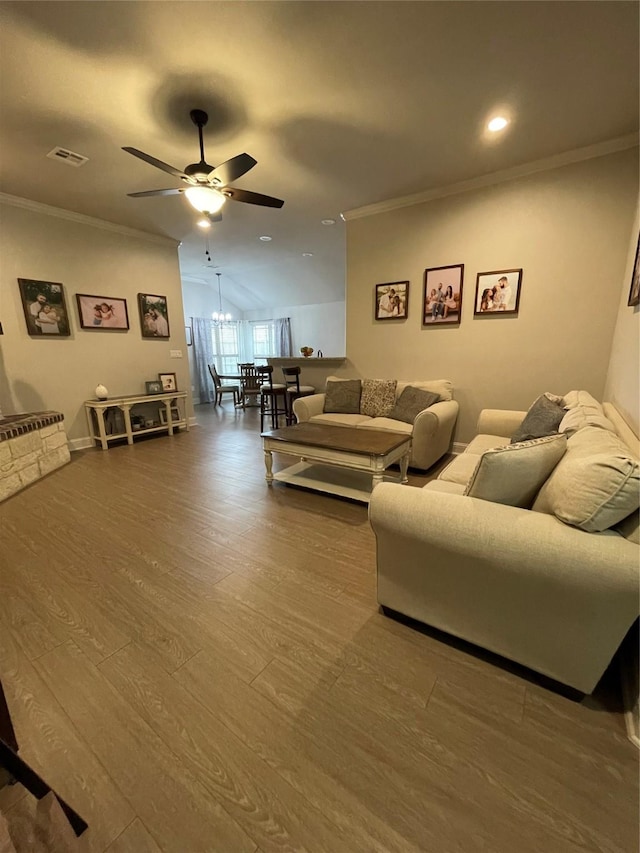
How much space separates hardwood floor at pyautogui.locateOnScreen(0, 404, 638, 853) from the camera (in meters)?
0.90

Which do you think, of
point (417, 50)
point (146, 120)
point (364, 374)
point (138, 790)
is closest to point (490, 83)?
point (417, 50)

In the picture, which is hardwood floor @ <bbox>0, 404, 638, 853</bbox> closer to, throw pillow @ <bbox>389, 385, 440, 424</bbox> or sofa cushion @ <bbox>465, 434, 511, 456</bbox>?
sofa cushion @ <bbox>465, 434, 511, 456</bbox>

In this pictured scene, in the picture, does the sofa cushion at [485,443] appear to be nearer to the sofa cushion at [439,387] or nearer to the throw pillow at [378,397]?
the sofa cushion at [439,387]

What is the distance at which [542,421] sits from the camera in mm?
2225

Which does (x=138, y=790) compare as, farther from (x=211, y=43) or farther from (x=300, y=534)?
(x=211, y=43)

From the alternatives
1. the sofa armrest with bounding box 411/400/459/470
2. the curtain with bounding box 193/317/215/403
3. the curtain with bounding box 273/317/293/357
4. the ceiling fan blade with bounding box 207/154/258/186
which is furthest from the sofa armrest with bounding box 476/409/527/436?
the curtain with bounding box 193/317/215/403

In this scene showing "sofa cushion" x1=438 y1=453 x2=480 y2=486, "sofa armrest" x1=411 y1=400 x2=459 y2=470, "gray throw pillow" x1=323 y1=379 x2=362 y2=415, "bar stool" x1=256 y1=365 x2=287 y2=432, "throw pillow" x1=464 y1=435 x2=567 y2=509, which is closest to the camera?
"throw pillow" x1=464 y1=435 x2=567 y2=509

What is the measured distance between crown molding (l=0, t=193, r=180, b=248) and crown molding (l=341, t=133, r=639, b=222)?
9.08 ft

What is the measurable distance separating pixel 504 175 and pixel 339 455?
315 cm

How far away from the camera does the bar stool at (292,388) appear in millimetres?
5088

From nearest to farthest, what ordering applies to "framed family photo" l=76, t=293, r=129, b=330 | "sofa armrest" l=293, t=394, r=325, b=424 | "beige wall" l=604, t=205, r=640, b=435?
"beige wall" l=604, t=205, r=640, b=435 < "sofa armrest" l=293, t=394, r=325, b=424 < "framed family photo" l=76, t=293, r=129, b=330

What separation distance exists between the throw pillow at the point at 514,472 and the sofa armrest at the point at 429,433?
170cm

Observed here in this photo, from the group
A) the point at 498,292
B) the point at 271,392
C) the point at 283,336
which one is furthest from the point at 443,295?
the point at 283,336

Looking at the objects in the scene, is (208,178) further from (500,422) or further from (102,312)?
(500,422)
